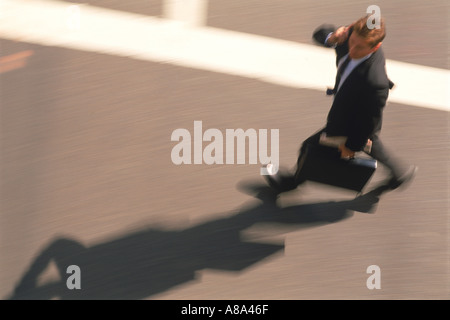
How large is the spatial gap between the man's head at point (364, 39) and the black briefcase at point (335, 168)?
873 millimetres

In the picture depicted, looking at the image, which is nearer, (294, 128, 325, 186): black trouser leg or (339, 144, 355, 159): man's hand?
(339, 144, 355, 159): man's hand

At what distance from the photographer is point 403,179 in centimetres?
474

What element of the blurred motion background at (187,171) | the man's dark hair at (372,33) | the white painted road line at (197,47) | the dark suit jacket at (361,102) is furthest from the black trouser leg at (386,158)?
the man's dark hair at (372,33)

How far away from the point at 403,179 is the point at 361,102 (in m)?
1.27

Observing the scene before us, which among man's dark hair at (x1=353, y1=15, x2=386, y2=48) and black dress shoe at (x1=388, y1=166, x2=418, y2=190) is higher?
man's dark hair at (x1=353, y1=15, x2=386, y2=48)

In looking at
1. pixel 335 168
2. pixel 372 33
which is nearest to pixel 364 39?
pixel 372 33

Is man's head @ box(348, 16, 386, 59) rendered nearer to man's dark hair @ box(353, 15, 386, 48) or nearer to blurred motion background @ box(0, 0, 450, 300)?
man's dark hair @ box(353, 15, 386, 48)

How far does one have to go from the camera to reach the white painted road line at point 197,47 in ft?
17.2

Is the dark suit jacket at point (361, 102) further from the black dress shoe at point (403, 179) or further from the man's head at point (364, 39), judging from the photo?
the black dress shoe at point (403, 179)

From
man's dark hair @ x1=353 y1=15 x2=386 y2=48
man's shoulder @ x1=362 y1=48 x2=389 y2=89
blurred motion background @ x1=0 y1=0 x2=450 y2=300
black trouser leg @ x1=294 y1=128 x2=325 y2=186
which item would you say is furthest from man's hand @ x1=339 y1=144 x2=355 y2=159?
man's dark hair @ x1=353 y1=15 x2=386 y2=48

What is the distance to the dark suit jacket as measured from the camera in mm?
3721

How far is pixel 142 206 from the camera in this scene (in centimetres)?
480
